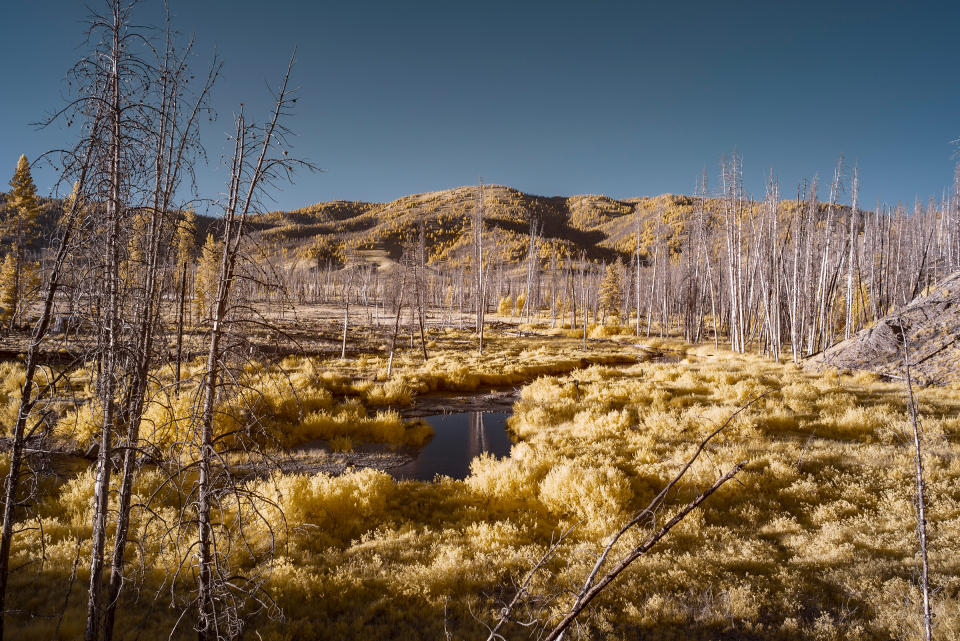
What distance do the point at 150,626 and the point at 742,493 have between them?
1039 cm

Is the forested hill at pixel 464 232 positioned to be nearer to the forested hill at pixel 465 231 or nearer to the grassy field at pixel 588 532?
the forested hill at pixel 465 231

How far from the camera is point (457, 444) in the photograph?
14391 mm

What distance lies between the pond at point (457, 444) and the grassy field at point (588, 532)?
2.92 ft

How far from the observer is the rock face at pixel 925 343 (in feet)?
51.2

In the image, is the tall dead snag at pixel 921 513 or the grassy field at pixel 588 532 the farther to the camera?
the grassy field at pixel 588 532

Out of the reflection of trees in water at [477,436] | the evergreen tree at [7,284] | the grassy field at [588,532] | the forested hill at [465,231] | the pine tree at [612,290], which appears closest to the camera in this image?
the grassy field at [588,532]

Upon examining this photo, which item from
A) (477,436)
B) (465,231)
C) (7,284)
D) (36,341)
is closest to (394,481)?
(477,436)

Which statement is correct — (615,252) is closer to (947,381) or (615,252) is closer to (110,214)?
(947,381)

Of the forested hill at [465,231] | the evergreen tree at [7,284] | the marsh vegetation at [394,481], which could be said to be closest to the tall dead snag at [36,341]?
the marsh vegetation at [394,481]

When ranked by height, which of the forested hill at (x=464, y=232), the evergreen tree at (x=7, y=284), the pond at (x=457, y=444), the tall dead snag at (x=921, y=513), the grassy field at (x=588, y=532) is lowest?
the pond at (x=457, y=444)

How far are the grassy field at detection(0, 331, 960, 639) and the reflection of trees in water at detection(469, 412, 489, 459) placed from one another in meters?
1.25

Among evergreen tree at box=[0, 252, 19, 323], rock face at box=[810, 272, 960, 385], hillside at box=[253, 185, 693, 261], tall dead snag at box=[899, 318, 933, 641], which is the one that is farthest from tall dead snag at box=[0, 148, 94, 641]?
hillside at box=[253, 185, 693, 261]

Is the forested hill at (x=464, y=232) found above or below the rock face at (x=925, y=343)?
above

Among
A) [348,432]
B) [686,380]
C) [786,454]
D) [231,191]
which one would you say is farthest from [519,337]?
[231,191]
